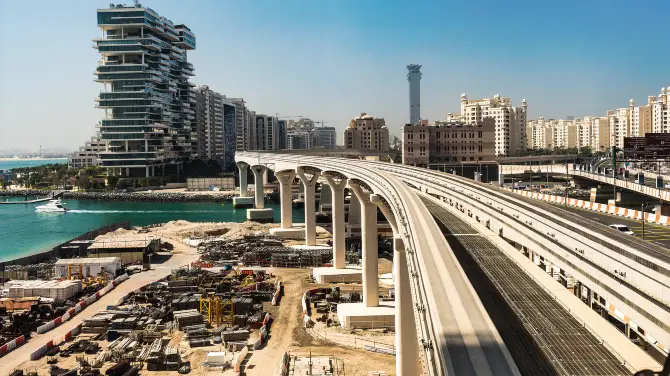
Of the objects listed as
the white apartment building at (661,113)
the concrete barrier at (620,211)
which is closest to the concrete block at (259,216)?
the concrete barrier at (620,211)

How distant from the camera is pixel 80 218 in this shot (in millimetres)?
59188

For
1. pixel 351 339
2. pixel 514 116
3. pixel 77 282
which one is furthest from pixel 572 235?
pixel 514 116

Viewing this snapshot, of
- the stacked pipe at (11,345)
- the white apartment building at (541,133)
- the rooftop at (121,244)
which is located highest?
the white apartment building at (541,133)

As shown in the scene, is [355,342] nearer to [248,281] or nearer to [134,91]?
[248,281]

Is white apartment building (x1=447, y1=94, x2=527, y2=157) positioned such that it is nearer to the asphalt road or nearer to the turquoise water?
the turquoise water

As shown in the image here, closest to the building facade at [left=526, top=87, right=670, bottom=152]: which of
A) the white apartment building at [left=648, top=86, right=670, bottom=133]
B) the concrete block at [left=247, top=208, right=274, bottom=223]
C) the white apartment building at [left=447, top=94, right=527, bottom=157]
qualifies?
the white apartment building at [left=648, top=86, right=670, bottom=133]

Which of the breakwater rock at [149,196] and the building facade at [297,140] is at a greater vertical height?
the building facade at [297,140]

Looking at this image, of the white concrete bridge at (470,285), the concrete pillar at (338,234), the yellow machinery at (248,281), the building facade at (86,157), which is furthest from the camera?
the building facade at (86,157)

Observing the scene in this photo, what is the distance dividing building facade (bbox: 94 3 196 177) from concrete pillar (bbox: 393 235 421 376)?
3051 inches

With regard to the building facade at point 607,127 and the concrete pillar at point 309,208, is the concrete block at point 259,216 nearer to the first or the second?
the concrete pillar at point 309,208

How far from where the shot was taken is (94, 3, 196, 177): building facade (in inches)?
3378

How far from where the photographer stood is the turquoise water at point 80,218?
43891mm

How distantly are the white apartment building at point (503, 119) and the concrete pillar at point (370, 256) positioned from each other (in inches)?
3022

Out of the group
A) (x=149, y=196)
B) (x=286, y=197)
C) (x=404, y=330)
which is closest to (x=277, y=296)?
(x=404, y=330)
